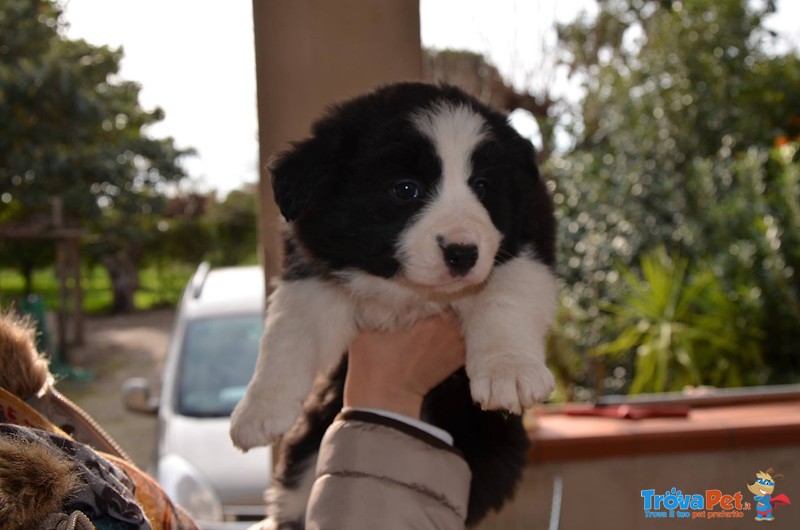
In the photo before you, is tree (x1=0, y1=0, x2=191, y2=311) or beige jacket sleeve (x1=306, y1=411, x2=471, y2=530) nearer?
beige jacket sleeve (x1=306, y1=411, x2=471, y2=530)

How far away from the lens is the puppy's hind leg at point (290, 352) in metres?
1.32

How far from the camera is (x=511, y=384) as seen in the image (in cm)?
123

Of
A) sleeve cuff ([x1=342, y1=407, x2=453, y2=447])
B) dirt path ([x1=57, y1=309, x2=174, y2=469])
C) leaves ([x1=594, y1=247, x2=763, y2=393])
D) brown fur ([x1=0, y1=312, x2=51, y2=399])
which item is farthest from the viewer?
dirt path ([x1=57, y1=309, x2=174, y2=469])

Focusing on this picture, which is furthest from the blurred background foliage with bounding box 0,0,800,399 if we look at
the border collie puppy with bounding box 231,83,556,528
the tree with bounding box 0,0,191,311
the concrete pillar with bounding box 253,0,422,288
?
the border collie puppy with bounding box 231,83,556,528

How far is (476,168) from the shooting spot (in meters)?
1.38

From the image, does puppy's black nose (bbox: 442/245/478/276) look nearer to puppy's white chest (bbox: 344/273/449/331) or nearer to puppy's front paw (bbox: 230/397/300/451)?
puppy's white chest (bbox: 344/273/449/331)

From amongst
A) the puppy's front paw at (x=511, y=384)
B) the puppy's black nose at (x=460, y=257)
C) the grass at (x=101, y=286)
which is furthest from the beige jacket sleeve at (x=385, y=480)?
the grass at (x=101, y=286)

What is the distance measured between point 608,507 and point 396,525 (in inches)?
51.9

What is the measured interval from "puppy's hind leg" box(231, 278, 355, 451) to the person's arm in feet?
0.42

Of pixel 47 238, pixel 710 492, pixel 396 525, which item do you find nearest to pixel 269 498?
pixel 396 525

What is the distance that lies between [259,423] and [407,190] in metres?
0.47

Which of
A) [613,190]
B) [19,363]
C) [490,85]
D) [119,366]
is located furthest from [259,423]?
[490,85]

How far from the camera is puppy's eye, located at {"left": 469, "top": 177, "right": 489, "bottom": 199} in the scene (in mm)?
1375

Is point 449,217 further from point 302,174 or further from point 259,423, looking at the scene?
point 259,423
